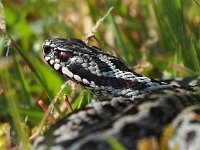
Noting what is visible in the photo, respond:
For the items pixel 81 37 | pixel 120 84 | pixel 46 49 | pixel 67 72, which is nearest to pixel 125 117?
pixel 120 84

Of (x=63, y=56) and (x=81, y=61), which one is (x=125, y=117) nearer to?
(x=81, y=61)

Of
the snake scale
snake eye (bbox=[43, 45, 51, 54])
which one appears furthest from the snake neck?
snake eye (bbox=[43, 45, 51, 54])

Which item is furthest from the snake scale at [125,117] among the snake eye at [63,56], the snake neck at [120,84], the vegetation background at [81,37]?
the vegetation background at [81,37]

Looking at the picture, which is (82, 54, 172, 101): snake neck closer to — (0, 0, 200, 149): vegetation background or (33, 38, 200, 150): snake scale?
(33, 38, 200, 150): snake scale

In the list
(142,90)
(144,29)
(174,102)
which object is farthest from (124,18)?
(174,102)

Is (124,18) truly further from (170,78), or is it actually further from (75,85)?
(75,85)

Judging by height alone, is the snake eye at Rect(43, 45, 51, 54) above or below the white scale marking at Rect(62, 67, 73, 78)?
above
